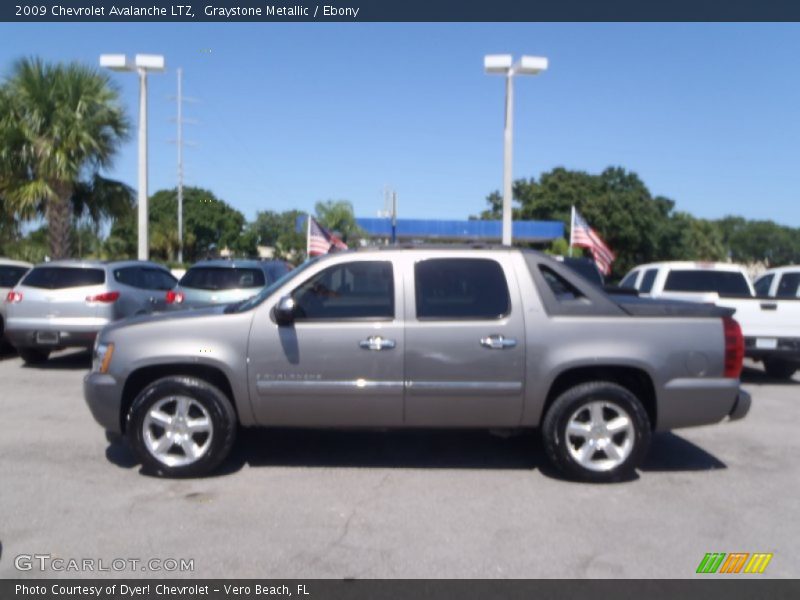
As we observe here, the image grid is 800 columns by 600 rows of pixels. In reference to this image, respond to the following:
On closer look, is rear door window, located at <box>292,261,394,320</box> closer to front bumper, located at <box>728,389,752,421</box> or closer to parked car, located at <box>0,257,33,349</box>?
front bumper, located at <box>728,389,752,421</box>

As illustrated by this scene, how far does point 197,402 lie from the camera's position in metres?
6.16

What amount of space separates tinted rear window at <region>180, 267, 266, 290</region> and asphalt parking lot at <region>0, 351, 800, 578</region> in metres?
4.61

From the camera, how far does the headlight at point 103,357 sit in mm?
6234

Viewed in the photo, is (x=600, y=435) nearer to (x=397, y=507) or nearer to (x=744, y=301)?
(x=397, y=507)

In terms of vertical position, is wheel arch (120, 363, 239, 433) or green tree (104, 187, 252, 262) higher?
green tree (104, 187, 252, 262)

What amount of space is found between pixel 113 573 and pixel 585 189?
1857 inches

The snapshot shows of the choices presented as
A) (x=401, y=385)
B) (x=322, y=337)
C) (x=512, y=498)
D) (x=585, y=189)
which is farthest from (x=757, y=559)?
(x=585, y=189)

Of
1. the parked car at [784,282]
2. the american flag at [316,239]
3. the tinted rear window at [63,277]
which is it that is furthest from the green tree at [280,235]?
the parked car at [784,282]

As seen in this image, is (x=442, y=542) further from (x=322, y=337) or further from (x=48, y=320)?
(x=48, y=320)

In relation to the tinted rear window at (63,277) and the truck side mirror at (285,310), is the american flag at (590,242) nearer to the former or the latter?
the tinted rear window at (63,277)

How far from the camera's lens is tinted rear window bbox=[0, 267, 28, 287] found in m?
13.4

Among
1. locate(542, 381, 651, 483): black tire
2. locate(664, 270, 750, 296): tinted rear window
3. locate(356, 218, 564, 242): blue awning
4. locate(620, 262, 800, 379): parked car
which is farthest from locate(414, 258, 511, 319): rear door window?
locate(356, 218, 564, 242): blue awning

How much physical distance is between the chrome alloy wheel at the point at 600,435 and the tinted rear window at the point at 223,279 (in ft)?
23.2

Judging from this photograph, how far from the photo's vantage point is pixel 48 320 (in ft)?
37.7
